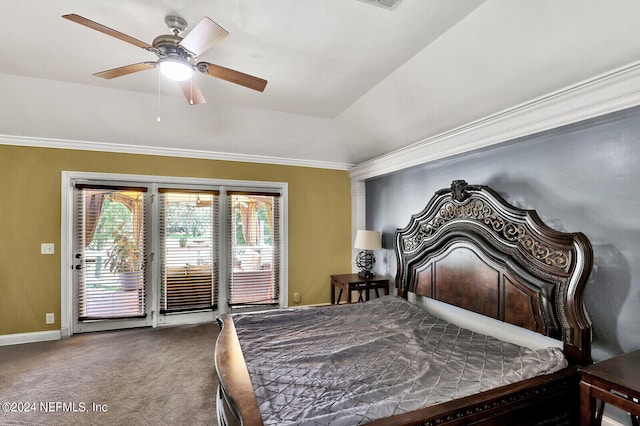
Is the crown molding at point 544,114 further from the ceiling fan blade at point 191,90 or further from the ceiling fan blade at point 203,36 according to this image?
the ceiling fan blade at point 191,90

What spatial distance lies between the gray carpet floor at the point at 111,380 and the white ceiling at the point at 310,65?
2.38 meters

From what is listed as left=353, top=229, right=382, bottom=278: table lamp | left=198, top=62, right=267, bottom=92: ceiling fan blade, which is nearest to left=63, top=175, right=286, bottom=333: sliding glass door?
left=353, top=229, right=382, bottom=278: table lamp

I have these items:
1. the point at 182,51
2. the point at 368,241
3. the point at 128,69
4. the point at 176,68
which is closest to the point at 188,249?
the point at 368,241

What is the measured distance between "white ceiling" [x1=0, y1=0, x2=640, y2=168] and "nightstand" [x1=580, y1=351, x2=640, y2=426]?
5.54 feet

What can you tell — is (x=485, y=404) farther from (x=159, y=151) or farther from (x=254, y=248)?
(x=159, y=151)

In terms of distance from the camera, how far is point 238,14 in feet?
6.82

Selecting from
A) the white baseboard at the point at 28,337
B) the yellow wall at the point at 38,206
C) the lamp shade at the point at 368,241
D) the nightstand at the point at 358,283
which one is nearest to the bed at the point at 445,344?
the nightstand at the point at 358,283

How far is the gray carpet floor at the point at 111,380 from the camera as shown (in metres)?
2.24

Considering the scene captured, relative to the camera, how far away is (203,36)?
181cm

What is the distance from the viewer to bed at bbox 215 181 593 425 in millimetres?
1528

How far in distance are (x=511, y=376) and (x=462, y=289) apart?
1080 mm

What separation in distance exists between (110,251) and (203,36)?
3.24 m

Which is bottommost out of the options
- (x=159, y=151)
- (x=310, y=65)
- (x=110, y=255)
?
(x=110, y=255)

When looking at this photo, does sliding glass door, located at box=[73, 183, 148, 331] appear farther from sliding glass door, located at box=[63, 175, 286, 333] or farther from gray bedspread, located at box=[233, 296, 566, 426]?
gray bedspread, located at box=[233, 296, 566, 426]
